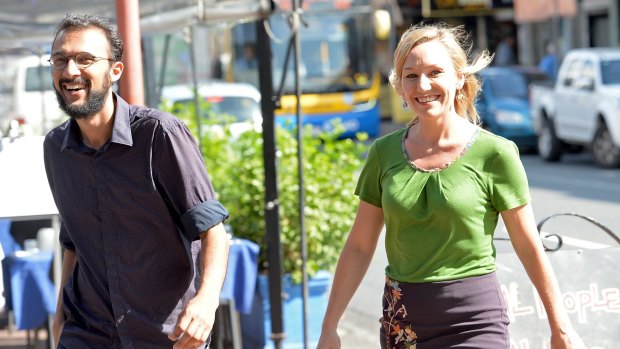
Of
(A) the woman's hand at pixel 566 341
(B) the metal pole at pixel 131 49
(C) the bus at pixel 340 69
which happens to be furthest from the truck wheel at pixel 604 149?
(A) the woman's hand at pixel 566 341

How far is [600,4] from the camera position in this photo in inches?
1372

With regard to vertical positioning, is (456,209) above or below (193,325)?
above

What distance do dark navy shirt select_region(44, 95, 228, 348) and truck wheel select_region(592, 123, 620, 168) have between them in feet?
48.7

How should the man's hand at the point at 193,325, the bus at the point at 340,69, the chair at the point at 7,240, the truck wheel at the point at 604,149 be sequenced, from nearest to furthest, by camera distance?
the man's hand at the point at 193,325, the chair at the point at 7,240, the truck wheel at the point at 604,149, the bus at the point at 340,69

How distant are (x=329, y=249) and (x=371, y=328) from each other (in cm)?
121

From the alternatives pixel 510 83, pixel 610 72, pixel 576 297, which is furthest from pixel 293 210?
pixel 510 83


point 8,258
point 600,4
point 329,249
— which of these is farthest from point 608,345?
point 600,4

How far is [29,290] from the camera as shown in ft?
20.8

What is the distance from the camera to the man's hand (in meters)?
3.16

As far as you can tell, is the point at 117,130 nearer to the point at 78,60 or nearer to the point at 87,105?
the point at 87,105

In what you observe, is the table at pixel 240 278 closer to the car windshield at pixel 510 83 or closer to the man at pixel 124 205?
the man at pixel 124 205

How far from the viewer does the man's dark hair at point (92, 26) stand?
11.0 feet

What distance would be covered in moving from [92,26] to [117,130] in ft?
1.04

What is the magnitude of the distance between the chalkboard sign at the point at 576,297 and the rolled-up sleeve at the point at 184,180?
146 centimetres
